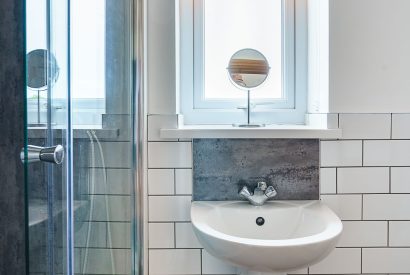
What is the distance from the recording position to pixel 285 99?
1.63 meters

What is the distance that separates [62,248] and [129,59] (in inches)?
26.4

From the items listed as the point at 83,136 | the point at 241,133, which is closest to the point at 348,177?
the point at 241,133

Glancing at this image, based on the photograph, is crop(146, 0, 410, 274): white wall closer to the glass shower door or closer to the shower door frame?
the shower door frame

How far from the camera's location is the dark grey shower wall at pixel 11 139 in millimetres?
666

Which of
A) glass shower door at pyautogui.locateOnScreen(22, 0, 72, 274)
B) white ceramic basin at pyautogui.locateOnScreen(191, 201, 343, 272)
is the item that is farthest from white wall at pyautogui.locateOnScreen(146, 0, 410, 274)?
glass shower door at pyautogui.locateOnScreen(22, 0, 72, 274)

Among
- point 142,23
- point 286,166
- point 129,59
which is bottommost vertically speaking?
point 286,166

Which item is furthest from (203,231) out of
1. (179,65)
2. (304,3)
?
(304,3)

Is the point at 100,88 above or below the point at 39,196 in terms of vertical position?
above

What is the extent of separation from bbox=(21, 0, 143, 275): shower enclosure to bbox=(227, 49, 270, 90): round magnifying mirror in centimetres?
36

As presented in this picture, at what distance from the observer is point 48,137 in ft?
2.57

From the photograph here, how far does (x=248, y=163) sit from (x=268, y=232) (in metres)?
0.25

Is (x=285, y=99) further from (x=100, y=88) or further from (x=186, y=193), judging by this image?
(x=100, y=88)

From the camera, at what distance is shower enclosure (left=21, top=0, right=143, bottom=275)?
73 cm

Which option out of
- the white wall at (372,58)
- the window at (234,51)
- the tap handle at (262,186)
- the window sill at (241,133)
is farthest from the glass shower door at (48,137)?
the white wall at (372,58)
